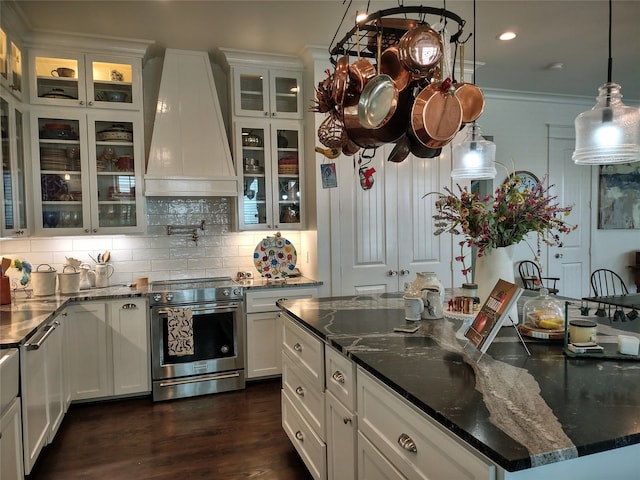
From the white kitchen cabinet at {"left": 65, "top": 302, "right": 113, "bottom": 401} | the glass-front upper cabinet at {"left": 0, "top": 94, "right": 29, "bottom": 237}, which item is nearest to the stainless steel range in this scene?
the white kitchen cabinet at {"left": 65, "top": 302, "right": 113, "bottom": 401}

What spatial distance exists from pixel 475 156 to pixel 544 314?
97cm

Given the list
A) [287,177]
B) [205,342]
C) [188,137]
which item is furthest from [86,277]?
[287,177]

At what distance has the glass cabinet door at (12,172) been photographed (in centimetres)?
276

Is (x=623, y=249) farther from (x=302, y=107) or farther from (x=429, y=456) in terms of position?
(x=429, y=456)

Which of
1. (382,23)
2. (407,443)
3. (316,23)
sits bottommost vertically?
(407,443)

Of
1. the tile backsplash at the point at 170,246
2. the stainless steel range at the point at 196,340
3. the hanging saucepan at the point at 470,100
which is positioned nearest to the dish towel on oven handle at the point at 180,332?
the stainless steel range at the point at 196,340

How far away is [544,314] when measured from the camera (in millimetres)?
1739

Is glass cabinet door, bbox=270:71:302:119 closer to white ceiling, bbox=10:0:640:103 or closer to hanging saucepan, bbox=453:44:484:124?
white ceiling, bbox=10:0:640:103

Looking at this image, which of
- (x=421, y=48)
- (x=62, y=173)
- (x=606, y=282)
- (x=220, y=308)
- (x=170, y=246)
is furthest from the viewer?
(x=606, y=282)

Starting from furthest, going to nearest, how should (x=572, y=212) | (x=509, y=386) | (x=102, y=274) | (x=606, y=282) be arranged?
(x=606, y=282)
(x=572, y=212)
(x=102, y=274)
(x=509, y=386)

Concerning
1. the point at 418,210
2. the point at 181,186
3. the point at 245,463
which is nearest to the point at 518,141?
the point at 418,210

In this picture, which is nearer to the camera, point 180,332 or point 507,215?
point 507,215

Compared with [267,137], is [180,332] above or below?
below

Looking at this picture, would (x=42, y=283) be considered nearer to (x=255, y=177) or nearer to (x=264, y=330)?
(x=264, y=330)
